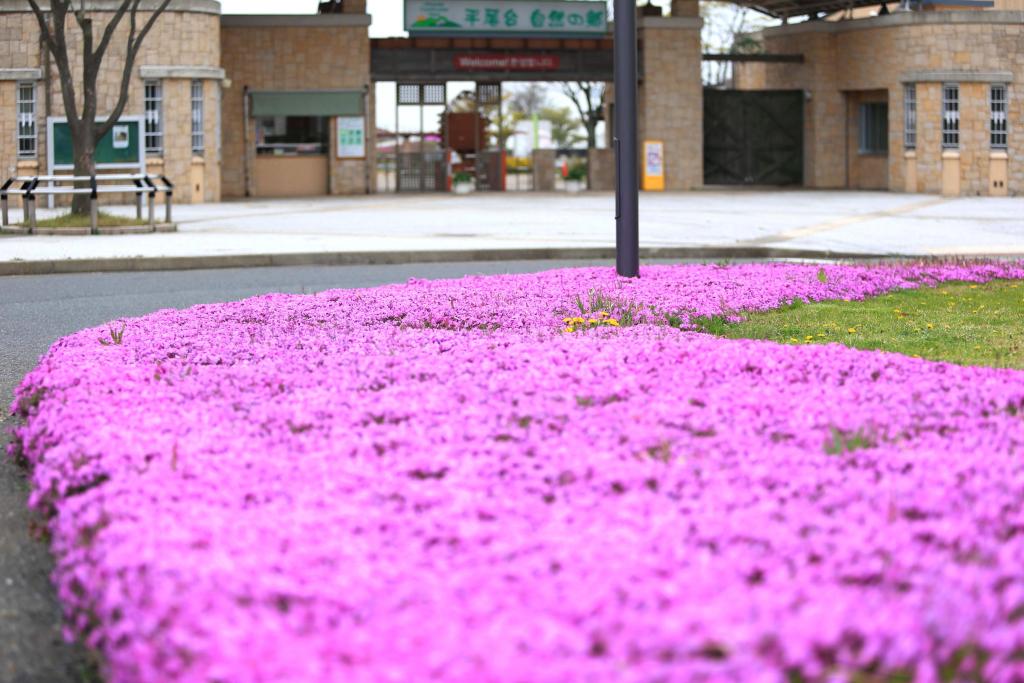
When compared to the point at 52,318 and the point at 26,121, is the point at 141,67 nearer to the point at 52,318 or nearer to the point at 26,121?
the point at 26,121

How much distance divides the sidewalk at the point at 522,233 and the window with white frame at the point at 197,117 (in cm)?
205

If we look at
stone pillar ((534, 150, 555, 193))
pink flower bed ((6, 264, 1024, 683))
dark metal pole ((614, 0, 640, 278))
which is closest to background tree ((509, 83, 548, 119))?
stone pillar ((534, 150, 555, 193))

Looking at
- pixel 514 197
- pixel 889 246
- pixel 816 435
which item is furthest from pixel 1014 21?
pixel 816 435

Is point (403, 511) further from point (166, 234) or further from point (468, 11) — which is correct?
point (468, 11)

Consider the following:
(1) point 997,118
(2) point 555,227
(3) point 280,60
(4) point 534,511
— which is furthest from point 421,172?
(4) point 534,511

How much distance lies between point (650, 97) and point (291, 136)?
34.0 feet

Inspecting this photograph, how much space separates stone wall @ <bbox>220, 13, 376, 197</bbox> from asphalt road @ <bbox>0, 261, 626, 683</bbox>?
73.3ft

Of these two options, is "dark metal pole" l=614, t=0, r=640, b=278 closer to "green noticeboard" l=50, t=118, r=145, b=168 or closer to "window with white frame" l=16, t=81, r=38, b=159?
"green noticeboard" l=50, t=118, r=145, b=168

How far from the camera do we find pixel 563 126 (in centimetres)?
9612

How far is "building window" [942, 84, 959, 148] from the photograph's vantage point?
3862 cm

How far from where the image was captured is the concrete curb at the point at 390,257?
17156 mm

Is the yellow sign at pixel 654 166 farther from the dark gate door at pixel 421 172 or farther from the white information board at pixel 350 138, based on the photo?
the white information board at pixel 350 138

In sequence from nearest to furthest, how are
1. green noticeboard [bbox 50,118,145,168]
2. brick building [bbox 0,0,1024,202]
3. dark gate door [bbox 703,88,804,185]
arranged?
green noticeboard [bbox 50,118,145,168] → brick building [bbox 0,0,1024,202] → dark gate door [bbox 703,88,804,185]

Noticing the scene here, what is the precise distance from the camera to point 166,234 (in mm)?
22562
